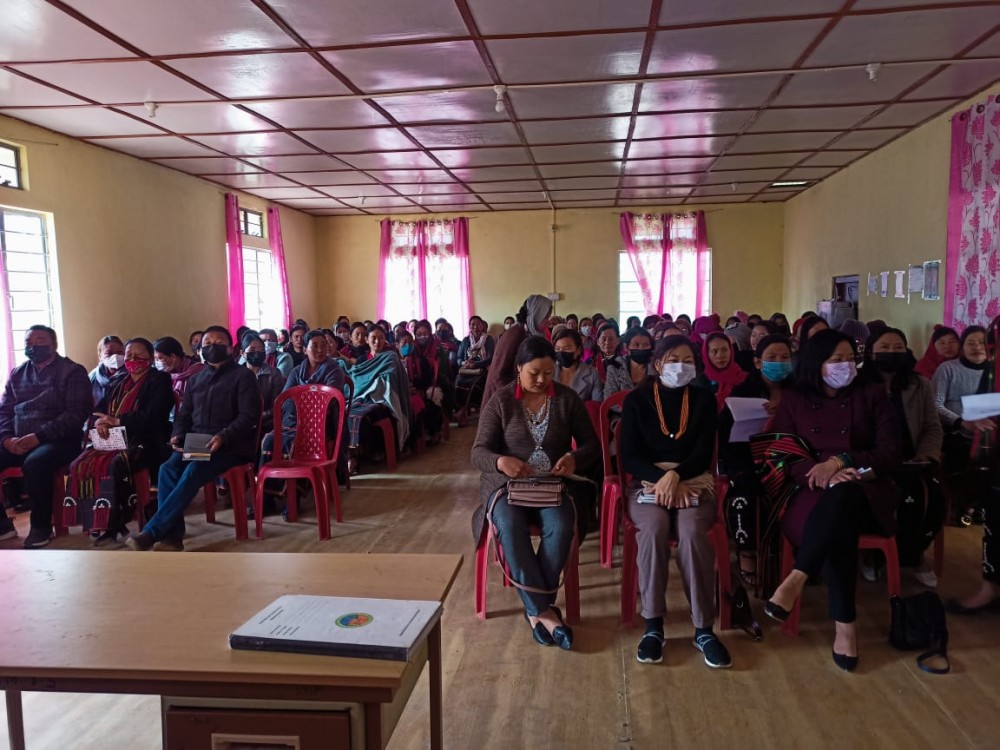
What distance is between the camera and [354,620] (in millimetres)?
1362

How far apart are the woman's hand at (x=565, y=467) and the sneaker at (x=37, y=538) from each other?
3.23 m

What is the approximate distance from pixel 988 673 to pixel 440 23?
3876 millimetres

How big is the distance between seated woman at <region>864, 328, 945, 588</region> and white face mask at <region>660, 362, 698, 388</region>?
81 cm

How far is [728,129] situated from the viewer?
6176mm

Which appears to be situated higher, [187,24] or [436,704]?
[187,24]

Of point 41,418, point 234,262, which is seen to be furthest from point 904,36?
point 234,262

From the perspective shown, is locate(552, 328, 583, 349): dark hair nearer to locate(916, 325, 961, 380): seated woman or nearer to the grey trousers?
the grey trousers

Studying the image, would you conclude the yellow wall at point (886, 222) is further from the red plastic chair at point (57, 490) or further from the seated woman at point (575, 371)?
the red plastic chair at point (57, 490)

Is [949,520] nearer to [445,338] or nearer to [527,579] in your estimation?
[527,579]

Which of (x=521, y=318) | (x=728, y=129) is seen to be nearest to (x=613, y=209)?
(x=728, y=129)

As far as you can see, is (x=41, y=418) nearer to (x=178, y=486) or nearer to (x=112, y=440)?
(x=112, y=440)

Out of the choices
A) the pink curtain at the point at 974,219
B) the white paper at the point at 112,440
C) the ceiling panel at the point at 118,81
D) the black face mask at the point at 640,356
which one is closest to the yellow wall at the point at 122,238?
the ceiling panel at the point at 118,81

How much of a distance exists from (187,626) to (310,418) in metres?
3.05

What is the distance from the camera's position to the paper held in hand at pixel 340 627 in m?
1.26
